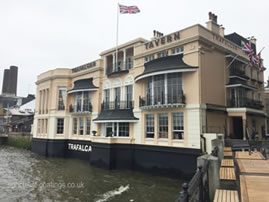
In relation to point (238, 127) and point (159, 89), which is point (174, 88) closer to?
point (159, 89)

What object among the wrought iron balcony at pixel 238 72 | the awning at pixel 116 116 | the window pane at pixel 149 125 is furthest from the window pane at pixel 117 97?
the wrought iron balcony at pixel 238 72

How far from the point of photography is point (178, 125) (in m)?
19.0

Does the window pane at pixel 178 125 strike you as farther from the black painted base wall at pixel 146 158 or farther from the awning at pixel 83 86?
the awning at pixel 83 86

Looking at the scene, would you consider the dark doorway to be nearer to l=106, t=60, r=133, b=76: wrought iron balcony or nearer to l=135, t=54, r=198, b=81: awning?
l=135, t=54, r=198, b=81: awning

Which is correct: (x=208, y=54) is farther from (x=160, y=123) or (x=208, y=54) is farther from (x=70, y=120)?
(x=70, y=120)

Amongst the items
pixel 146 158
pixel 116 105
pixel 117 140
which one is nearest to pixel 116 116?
pixel 116 105

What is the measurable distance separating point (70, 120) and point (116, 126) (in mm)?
9286

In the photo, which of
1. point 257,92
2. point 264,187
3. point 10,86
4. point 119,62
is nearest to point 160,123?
point 119,62

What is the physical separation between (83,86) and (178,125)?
14122 millimetres

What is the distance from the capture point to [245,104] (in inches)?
827

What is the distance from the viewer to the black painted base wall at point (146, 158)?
17.8m

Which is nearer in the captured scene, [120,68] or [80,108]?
[120,68]

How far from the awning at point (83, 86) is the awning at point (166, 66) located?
856 cm

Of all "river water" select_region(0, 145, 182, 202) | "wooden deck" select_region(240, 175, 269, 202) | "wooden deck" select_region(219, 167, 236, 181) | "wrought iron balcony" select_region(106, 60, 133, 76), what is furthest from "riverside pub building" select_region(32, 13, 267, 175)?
"wooden deck" select_region(240, 175, 269, 202)
